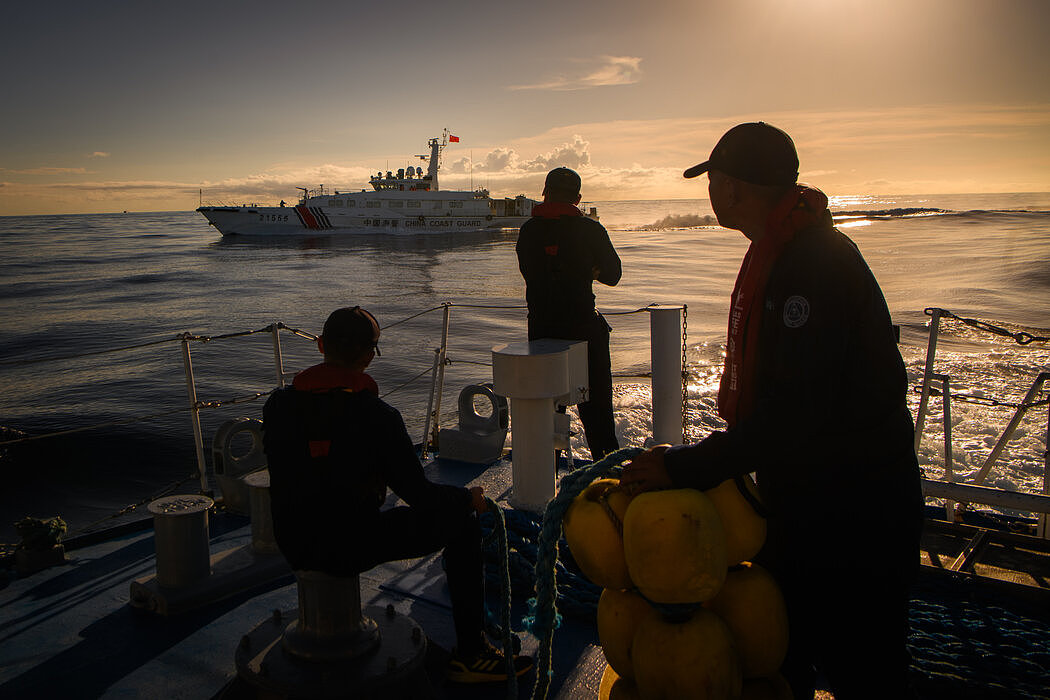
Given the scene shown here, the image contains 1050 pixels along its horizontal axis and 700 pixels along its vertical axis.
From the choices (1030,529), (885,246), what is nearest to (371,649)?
(1030,529)

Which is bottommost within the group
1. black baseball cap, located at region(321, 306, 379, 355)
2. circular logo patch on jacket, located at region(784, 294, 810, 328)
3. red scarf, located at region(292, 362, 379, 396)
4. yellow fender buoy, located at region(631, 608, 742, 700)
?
yellow fender buoy, located at region(631, 608, 742, 700)

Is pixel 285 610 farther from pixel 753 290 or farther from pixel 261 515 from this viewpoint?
pixel 753 290

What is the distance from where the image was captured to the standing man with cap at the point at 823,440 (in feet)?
Answer: 4.38

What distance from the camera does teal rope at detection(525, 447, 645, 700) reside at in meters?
1.59

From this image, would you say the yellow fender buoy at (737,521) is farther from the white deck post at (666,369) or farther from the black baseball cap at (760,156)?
the white deck post at (666,369)

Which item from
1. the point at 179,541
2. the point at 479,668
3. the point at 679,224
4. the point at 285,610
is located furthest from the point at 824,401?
the point at 679,224

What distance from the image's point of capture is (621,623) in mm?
1522

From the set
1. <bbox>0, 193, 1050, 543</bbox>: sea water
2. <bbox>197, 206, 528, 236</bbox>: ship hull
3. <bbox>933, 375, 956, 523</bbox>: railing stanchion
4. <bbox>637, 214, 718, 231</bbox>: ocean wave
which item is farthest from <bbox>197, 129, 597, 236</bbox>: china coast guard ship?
<bbox>933, 375, 956, 523</bbox>: railing stanchion

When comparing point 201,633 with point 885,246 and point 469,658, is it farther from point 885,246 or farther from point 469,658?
point 885,246

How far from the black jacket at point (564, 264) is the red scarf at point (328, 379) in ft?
5.40

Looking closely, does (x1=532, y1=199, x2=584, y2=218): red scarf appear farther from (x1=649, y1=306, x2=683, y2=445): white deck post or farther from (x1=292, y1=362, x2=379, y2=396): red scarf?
(x1=292, y1=362, x2=379, y2=396): red scarf

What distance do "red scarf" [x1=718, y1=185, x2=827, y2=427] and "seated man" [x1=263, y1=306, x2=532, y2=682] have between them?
2.89ft

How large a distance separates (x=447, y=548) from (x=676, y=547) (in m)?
1.03

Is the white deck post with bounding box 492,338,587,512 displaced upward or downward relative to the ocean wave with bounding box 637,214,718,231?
downward
